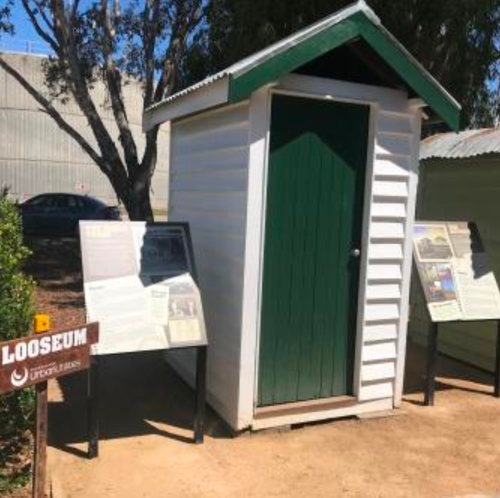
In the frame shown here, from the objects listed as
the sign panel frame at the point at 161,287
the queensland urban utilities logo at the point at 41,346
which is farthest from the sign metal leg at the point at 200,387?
the queensland urban utilities logo at the point at 41,346

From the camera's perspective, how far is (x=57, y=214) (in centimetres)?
2050

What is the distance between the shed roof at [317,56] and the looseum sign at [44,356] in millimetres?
1986

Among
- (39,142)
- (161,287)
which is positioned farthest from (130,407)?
(39,142)

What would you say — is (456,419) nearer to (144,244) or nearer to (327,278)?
(327,278)

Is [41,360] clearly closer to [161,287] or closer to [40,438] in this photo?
[40,438]

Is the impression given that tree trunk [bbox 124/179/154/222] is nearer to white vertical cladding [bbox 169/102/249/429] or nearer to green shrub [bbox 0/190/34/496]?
white vertical cladding [bbox 169/102/249/429]

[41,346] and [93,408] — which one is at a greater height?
[41,346]

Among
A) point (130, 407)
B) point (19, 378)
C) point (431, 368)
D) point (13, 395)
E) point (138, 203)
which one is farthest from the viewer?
point (138, 203)

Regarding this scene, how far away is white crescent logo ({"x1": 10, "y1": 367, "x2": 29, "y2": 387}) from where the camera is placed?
3301 millimetres

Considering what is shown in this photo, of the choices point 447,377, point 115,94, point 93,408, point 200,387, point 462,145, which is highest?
point 115,94

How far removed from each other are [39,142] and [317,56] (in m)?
28.4

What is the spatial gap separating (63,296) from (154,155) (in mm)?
3098

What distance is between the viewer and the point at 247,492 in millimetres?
4402

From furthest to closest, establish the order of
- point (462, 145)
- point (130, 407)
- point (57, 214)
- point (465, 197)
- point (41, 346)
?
1. point (57, 214)
2. point (465, 197)
3. point (462, 145)
4. point (130, 407)
5. point (41, 346)
